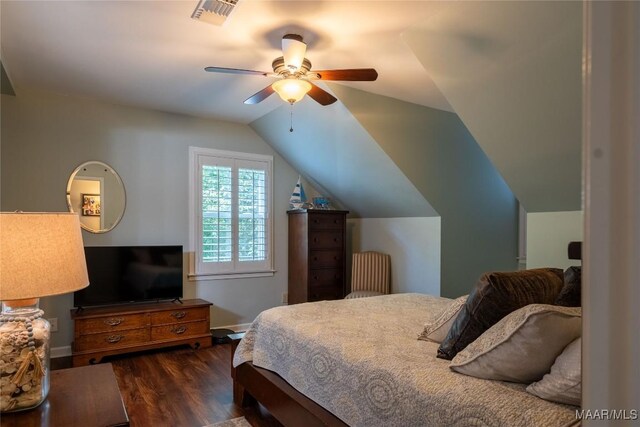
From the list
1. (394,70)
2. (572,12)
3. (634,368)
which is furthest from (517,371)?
(394,70)

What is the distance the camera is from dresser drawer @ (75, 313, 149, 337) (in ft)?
12.0

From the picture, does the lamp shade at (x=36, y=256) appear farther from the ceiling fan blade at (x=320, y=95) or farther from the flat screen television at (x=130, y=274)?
the flat screen television at (x=130, y=274)

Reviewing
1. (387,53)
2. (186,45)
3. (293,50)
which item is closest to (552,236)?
(387,53)

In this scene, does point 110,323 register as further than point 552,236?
Yes

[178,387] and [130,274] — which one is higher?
[130,274]

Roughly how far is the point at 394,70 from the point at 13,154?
349cm

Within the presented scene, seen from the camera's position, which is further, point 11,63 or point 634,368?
point 11,63

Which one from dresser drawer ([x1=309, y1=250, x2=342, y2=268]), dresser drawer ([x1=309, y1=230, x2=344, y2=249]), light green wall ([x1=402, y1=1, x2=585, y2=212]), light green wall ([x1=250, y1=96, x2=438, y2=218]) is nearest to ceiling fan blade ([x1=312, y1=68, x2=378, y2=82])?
light green wall ([x1=402, y1=1, x2=585, y2=212])

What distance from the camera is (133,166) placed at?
4324 millimetres

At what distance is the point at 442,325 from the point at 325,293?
3.04 meters

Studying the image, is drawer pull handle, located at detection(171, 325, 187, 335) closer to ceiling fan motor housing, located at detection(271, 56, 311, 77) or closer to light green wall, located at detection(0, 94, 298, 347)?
light green wall, located at detection(0, 94, 298, 347)

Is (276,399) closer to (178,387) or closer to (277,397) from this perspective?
(277,397)

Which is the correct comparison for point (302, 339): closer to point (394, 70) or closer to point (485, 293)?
point (485, 293)

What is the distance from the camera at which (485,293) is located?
5.53ft
